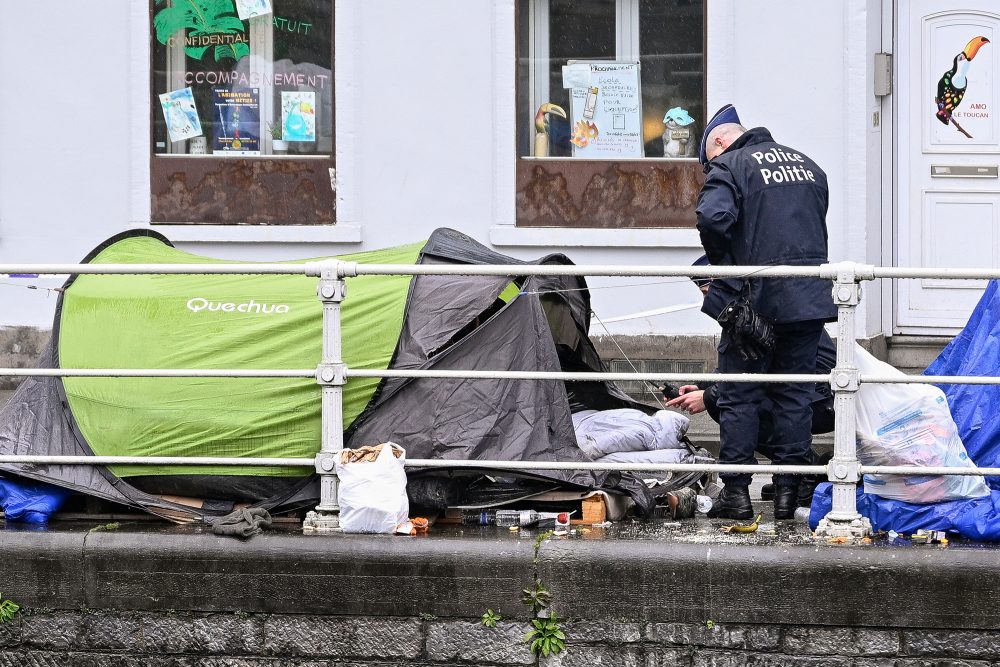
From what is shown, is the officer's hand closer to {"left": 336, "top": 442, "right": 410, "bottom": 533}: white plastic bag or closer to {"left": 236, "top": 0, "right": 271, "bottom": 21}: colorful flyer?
{"left": 336, "top": 442, "right": 410, "bottom": 533}: white plastic bag

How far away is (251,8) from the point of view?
33.2 feet

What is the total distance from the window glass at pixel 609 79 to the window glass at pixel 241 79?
5.12 feet

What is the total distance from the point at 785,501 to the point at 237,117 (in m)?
6.02

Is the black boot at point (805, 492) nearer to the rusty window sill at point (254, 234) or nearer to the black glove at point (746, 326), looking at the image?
the black glove at point (746, 326)

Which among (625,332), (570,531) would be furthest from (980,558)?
(625,332)

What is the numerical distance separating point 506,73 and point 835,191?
2.55 meters

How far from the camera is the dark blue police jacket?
565 cm

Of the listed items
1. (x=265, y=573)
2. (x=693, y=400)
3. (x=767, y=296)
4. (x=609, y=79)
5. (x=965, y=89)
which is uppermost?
(x=609, y=79)

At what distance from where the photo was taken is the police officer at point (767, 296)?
566cm

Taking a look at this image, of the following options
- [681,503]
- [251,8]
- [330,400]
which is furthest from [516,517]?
[251,8]

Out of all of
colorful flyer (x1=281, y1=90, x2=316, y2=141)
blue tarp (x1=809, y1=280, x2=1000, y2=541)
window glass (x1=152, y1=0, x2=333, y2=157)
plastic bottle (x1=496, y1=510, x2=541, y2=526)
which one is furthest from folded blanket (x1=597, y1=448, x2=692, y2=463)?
colorful flyer (x1=281, y1=90, x2=316, y2=141)

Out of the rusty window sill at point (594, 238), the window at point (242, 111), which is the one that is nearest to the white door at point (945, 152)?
the rusty window sill at point (594, 238)

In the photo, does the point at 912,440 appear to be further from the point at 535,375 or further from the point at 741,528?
the point at 535,375

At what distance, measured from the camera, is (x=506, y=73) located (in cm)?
979
